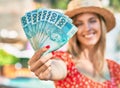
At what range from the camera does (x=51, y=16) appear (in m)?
2.18

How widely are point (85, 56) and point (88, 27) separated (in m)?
0.18

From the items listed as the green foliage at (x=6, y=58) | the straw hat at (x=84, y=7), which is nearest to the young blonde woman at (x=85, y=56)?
the straw hat at (x=84, y=7)

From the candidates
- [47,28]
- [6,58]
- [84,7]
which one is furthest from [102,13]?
[6,58]

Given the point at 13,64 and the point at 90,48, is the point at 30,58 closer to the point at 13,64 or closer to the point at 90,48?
the point at 13,64

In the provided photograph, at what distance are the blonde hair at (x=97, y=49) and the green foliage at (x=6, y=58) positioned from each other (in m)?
0.33

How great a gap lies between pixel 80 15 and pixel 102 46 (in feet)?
0.76

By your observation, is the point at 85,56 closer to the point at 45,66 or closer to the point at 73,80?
the point at 73,80

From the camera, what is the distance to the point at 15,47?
7.32 feet

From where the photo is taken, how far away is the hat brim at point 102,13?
2234mm

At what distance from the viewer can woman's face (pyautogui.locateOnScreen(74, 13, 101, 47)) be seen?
224 cm

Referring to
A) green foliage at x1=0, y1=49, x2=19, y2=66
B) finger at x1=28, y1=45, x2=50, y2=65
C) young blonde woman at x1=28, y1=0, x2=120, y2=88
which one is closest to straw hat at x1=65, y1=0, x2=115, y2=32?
young blonde woman at x1=28, y1=0, x2=120, y2=88

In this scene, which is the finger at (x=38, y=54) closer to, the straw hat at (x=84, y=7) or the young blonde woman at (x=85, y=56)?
the young blonde woman at (x=85, y=56)

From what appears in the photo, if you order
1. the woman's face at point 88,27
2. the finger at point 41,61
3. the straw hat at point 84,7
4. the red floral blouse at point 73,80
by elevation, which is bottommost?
the red floral blouse at point 73,80

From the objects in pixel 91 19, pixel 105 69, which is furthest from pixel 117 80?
pixel 91 19
